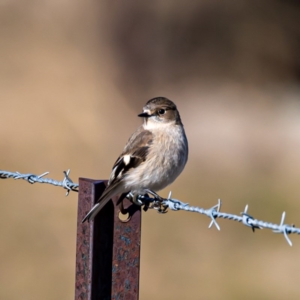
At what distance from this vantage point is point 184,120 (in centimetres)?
1402

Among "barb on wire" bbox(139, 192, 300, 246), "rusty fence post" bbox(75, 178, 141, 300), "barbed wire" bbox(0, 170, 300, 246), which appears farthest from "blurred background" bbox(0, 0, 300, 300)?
"rusty fence post" bbox(75, 178, 141, 300)

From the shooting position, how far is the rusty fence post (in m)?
3.04

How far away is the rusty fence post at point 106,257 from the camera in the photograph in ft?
9.99

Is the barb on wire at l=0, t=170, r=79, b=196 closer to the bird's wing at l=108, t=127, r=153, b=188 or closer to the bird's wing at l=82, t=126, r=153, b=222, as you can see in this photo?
the bird's wing at l=82, t=126, r=153, b=222

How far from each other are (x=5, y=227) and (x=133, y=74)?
516cm

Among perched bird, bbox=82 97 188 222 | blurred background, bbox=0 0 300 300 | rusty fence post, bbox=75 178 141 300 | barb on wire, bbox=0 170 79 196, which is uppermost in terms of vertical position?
blurred background, bbox=0 0 300 300

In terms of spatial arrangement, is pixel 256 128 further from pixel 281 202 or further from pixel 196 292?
pixel 196 292

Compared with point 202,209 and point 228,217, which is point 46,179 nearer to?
point 202,209

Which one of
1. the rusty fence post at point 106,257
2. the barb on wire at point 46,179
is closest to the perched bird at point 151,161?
the barb on wire at point 46,179

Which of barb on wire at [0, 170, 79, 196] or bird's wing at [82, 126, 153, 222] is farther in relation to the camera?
bird's wing at [82, 126, 153, 222]

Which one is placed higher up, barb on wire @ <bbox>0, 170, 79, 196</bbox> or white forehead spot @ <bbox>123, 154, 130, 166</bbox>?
white forehead spot @ <bbox>123, 154, 130, 166</bbox>

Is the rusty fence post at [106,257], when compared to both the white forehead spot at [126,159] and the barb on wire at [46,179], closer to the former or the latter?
the barb on wire at [46,179]

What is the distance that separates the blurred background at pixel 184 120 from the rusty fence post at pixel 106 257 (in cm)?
473

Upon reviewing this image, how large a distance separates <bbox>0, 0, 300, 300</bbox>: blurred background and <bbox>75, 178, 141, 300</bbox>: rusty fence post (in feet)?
15.5
